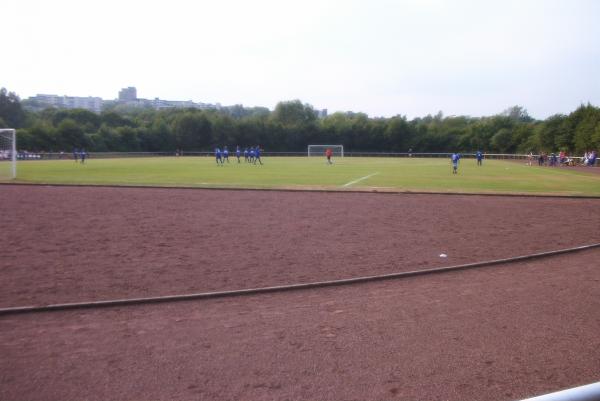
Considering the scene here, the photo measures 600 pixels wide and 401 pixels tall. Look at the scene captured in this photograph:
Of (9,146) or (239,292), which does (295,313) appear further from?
(9,146)

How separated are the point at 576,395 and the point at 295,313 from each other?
5793 mm

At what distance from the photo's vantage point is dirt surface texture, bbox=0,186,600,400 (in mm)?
5375

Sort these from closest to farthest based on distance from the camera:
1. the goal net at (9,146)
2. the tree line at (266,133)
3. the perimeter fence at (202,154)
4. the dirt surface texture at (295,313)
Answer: the dirt surface texture at (295,313), the goal net at (9,146), the perimeter fence at (202,154), the tree line at (266,133)

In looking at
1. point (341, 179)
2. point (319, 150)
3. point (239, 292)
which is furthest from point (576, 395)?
point (319, 150)

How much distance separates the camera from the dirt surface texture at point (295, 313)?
17.6 ft

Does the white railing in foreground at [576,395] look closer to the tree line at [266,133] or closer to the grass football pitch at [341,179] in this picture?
the grass football pitch at [341,179]

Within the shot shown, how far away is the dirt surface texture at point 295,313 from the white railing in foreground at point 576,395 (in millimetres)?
3154

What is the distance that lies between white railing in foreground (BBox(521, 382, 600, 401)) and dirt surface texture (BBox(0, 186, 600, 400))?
3.15 m

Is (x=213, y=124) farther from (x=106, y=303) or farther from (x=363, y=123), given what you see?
(x=106, y=303)

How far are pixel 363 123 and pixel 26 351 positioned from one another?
110101 mm

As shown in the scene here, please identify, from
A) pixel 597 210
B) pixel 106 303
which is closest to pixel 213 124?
pixel 597 210

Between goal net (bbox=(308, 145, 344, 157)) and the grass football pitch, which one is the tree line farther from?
the grass football pitch

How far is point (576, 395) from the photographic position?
2.04 m

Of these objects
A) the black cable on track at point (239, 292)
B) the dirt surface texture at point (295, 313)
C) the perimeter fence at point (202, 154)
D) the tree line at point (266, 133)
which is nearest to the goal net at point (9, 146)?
the dirt surface texture at point (295, 313)
